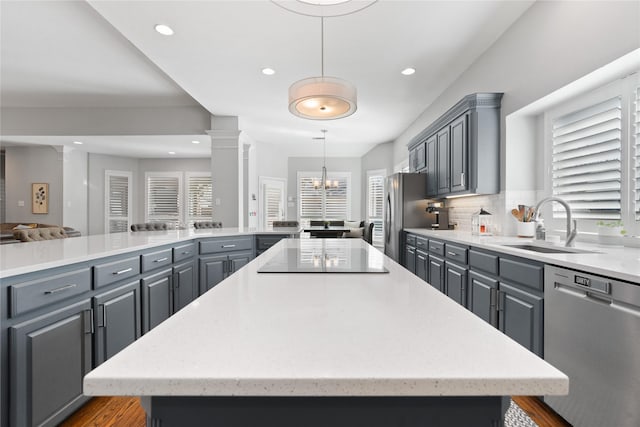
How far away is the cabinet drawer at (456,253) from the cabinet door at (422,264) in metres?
0.56

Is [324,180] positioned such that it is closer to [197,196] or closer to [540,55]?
[197,196]

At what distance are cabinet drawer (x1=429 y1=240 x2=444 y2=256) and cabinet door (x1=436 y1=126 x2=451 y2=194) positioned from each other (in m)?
0.76

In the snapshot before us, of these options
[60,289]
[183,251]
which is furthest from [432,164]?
[60,289]

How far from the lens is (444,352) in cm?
51

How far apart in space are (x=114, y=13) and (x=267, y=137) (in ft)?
13.9

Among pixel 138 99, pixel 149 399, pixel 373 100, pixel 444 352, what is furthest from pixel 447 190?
pixel 138 99

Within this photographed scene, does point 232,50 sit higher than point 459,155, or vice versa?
point 232,50

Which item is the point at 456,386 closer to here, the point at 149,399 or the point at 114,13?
the point at 149,399

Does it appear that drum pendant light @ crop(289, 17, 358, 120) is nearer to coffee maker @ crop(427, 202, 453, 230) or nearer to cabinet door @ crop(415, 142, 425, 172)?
coffee maker @ crop(427, 202, 453, 230)

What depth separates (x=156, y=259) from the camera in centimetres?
238

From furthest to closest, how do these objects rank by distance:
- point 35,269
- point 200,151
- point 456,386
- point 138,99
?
point 200,151, point 138,99, point 35,269, point 456,386

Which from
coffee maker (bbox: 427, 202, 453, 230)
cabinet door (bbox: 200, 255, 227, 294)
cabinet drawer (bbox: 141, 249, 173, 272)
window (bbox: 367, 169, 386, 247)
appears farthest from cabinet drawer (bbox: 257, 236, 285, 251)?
window (bbox: 367, 169, 386, 247)

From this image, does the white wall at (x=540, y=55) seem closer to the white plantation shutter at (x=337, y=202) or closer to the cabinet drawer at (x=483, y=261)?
the cabinet drawer at (x=483, y=261)

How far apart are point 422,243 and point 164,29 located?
11.2ft
